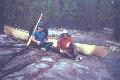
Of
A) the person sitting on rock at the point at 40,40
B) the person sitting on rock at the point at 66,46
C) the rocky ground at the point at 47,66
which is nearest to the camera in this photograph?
the rocky ground at the point at 47,66

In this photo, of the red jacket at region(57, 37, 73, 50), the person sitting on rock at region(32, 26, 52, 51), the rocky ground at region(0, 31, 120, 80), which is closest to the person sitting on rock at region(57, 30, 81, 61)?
the red jacket at region(57, 37, 73, 50)

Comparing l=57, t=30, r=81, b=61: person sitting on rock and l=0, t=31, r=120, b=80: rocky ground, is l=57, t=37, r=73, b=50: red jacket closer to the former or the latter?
l=57, t=30, r=81, b=61: person sitting on rock

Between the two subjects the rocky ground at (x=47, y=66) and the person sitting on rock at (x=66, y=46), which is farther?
the person sitting on rock at (x=66, y=46)

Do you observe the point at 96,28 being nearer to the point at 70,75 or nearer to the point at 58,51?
the point at 58,51

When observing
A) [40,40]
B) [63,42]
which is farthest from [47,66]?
[40,40]

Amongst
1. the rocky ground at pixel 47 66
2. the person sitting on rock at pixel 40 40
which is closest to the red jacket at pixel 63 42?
the rocky ground at pixel 47 66

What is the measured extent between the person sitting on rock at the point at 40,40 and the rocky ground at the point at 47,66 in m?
0.32

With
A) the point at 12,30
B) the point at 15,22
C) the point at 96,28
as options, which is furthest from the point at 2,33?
the point at 96,28

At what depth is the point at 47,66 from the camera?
1011 centimetres

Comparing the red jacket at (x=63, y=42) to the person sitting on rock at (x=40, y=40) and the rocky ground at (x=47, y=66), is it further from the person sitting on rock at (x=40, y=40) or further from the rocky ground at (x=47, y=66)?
the person sitting on rock at (x=40, y=40)

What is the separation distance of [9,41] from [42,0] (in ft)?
30.5

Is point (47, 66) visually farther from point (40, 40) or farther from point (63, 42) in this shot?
point (40, 40)

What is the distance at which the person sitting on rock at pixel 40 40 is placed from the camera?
12332 millimetres

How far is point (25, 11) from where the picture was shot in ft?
62.3
